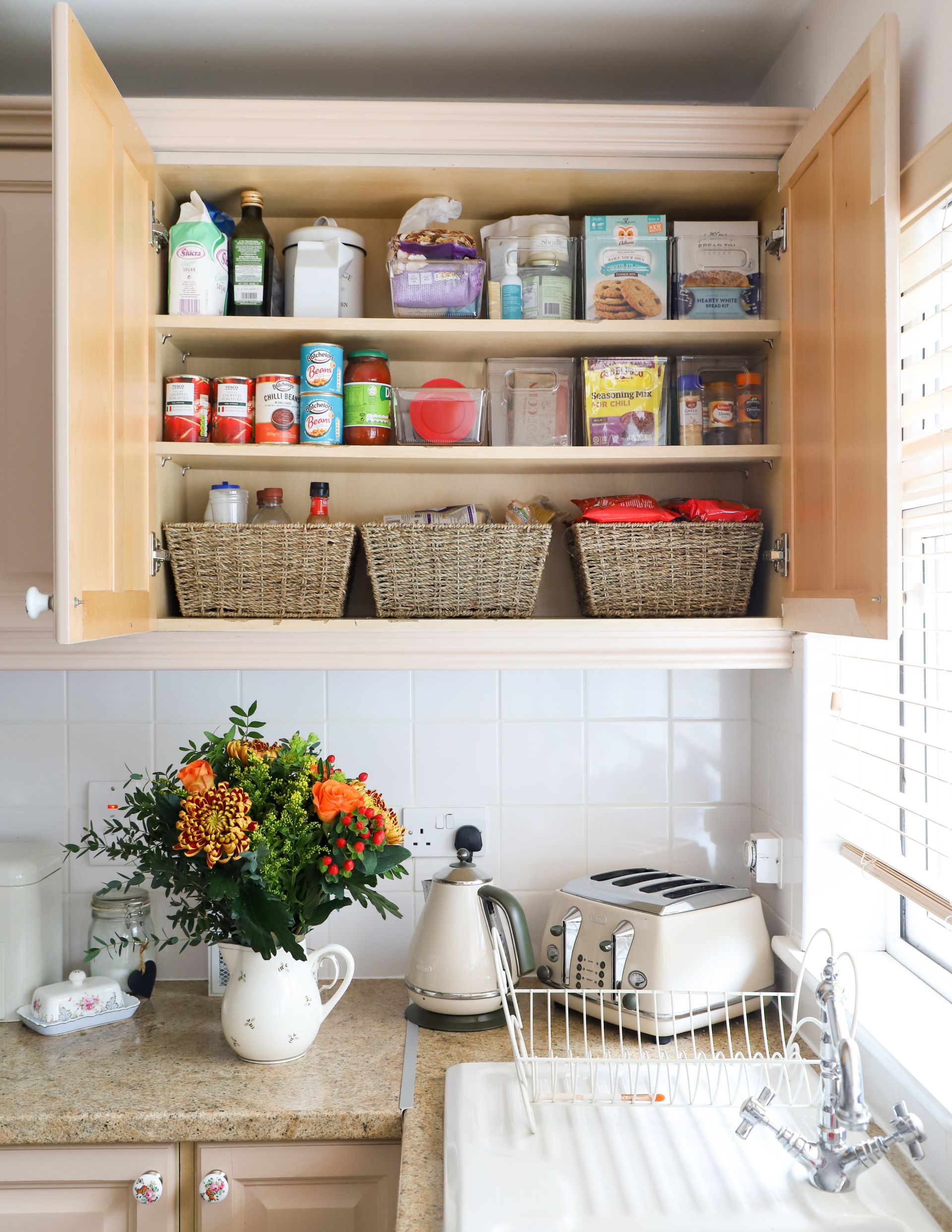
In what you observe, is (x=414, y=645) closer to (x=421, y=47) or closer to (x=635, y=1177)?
(x=635, y=1177)

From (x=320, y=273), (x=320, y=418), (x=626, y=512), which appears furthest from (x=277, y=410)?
(x=626, y=512)

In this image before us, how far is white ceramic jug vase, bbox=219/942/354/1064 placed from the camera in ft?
4.48

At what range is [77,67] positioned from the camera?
107 centimetres

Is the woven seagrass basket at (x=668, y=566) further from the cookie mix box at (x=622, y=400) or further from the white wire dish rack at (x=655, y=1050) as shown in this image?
the white wire dish rack at (x=655, y=1050)

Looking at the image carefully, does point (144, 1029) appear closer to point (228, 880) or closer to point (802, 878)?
point (228, 880)

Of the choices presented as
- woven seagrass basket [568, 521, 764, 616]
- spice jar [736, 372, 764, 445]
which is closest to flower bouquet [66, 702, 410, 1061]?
woven seagrass basket [568, 521, 764, 616]

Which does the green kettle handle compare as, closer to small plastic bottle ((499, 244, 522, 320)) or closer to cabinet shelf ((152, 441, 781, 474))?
cabinet shelf ((152, 441, 781, 474))

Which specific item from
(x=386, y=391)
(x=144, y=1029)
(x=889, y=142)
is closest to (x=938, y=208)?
(x=889, y=142)

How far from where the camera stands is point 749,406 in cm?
150

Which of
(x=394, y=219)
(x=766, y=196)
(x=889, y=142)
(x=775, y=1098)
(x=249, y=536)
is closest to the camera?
(x=889, y=142)

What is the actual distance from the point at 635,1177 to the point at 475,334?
3.76ft

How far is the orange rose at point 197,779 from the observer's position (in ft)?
4.39

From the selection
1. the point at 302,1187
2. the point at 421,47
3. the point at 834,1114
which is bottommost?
the point at 302,1187

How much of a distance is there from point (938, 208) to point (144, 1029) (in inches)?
62.8
